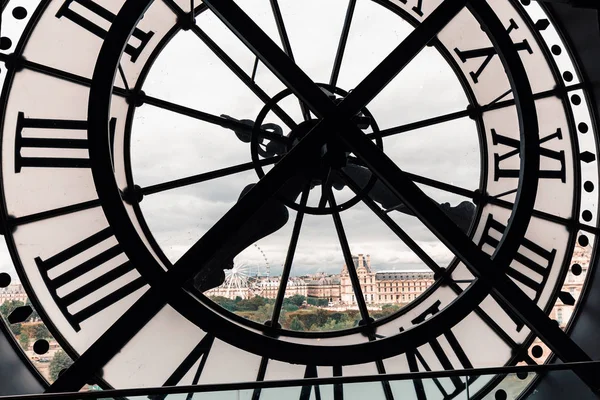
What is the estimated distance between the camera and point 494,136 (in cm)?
404

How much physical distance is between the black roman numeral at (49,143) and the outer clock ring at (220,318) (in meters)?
0.84

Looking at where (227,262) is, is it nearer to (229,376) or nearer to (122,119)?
(229,376)

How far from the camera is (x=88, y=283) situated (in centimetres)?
321

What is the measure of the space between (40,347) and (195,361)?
3.04 ft

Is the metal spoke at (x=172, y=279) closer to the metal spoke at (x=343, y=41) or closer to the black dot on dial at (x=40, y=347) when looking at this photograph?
the black dot on dial at (x=40, y=347)

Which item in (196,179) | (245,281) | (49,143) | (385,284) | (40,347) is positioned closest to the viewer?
(40,347)

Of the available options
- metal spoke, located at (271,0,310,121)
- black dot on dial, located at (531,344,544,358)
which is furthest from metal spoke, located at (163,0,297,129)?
black dot on dial, located at (531,344,544,358)

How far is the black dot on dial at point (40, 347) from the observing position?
3020 millimetres

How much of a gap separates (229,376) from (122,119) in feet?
6.06

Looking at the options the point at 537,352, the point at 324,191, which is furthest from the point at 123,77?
the point at 537,352

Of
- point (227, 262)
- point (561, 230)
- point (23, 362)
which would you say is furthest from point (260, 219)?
point (561, 230)

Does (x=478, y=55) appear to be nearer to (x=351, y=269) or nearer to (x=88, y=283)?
(x=351, y=269)

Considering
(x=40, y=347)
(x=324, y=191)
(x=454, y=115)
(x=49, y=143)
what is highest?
(x=454, y=115)

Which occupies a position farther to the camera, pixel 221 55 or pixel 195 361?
pixel 221 55
